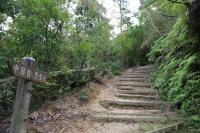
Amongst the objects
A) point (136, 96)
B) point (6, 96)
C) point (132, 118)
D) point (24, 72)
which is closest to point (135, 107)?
point (136, 96)

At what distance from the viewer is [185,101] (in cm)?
750

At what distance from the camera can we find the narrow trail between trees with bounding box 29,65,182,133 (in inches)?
261

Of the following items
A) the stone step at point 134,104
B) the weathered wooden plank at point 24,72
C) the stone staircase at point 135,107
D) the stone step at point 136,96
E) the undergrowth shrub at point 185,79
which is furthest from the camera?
the stone step at point 136,96

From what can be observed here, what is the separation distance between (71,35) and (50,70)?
54.1 inches

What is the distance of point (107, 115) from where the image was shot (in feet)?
25.4

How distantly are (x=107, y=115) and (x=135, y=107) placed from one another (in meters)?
1.61

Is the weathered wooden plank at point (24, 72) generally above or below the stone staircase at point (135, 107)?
above

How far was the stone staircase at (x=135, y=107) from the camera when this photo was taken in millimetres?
7477

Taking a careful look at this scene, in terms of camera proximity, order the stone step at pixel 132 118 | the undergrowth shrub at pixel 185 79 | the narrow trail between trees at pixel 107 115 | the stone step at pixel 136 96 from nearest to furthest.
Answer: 1. the narrow trail between trees at pixel 107 115
2. the undergrowth shrub at pixel 185 79
3. the stone step at pixel 132 118
4. the stone step at pixel 136 96

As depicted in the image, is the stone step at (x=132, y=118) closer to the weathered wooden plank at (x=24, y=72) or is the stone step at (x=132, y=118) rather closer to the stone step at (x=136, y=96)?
the stone step at (x=136, y=96)

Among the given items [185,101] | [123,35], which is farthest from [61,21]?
[123,35]

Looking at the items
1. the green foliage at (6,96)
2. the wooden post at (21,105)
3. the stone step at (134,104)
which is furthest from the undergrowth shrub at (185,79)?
the green foliage at (6,96)

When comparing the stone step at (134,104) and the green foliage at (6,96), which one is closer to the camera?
the green foliage at (6,96)

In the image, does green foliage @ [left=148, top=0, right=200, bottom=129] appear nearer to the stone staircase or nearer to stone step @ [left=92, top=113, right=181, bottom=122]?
the stone staircase
